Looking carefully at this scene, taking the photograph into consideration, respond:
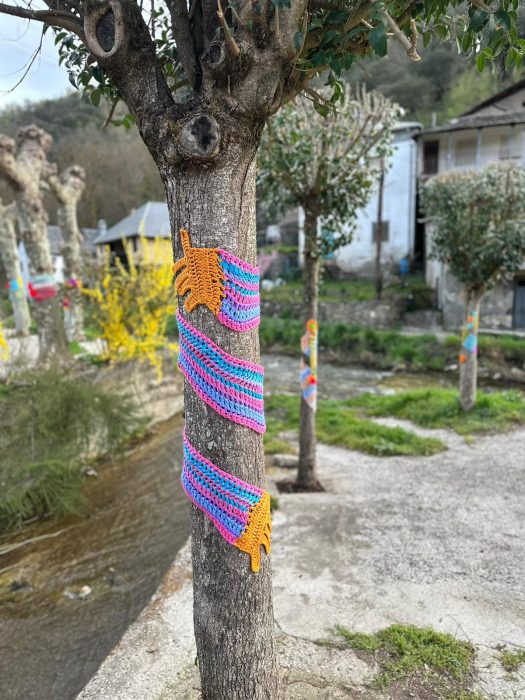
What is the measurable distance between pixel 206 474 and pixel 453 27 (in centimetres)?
270

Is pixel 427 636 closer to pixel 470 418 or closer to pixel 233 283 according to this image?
pixel 233 283

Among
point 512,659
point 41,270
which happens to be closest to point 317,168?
point 512,659

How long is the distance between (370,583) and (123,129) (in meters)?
34.2

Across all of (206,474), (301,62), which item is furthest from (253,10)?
(206,474)

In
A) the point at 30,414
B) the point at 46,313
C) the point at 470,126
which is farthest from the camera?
the point at 470,126

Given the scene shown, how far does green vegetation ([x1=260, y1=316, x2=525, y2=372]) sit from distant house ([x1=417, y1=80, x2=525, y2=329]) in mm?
2305

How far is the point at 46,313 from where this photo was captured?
11.0 m

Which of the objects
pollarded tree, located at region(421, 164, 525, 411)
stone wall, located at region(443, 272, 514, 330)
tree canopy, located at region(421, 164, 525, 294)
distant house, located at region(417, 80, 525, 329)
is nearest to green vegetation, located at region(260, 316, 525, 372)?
stone wall, located at region(443, 272, 514, 330)

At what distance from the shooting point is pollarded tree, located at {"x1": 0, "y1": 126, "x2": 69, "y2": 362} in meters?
10.9

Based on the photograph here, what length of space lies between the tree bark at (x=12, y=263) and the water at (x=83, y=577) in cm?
876

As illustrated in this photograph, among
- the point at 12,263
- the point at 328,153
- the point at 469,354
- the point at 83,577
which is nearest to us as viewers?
the point at 83,577

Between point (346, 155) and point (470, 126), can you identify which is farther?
point (470, 126)

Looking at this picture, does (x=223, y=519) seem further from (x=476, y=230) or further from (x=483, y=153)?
(x=483, y=153)

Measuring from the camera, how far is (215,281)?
262 cm
